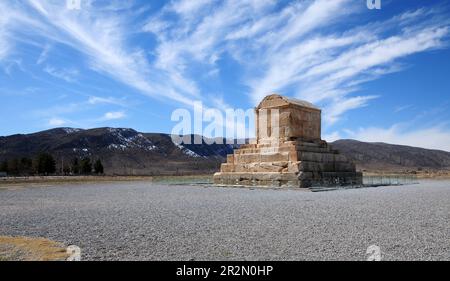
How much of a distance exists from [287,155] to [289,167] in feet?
3.69

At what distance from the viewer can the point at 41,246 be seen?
6645mm

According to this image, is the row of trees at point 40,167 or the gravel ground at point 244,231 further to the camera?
the row of trees at point 40,167

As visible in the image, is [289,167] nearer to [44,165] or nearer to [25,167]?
[44,165]

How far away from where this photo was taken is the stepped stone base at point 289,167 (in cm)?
2316

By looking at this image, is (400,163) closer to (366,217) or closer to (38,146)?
(38,146)

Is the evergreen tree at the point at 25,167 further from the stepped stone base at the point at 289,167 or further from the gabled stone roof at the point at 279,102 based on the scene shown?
the gabled stone roof at the point at 279,102

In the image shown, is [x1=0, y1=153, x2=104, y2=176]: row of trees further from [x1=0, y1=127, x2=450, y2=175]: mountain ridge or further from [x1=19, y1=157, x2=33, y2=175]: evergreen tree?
[x1=0, y1=127, x2=450, y2=175]: mountain ridge

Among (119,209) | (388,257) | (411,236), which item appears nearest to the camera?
(388,257)

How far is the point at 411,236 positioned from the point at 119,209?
8135mm

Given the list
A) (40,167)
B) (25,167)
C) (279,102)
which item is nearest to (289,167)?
(279,102)

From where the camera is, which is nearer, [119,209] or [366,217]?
[366,217]

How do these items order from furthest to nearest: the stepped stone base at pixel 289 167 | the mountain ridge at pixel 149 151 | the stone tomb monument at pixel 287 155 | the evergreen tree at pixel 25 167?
the mountain ridge at pixel 149 151 < the evergreen tree at pixel 25 167 < the stone tomb monument at pixel 287 155 < the stepped stone base at pixel 289 167

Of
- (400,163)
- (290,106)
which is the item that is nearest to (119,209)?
(290,106)

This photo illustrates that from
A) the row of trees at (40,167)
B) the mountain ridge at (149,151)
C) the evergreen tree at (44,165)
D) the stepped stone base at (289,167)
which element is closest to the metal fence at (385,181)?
the stepped stone base at (289,167)
